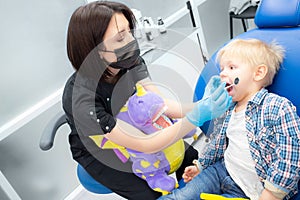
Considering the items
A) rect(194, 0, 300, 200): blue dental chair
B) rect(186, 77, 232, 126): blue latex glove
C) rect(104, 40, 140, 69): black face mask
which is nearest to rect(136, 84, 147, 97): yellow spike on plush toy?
rect(104, 40, 140, 69): black face mask

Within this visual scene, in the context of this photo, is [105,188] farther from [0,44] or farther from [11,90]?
[0,44]

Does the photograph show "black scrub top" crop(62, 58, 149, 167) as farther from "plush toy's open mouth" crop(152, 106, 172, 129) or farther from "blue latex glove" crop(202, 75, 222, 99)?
"blue latex glove" crop(202, 75, 222, 99)

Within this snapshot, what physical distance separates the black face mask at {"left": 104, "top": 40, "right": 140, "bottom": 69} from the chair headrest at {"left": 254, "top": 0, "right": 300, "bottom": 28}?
0.50 meters

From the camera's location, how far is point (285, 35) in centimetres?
112

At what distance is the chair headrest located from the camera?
1.08 m

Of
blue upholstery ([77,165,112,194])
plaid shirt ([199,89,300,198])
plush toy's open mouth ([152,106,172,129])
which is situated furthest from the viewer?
blue upholstery ([77,165,112,194])

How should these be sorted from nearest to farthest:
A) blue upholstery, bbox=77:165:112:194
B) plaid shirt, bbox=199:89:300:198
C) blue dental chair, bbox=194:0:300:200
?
plaid shirt, bbox=199:89:300:198 < blue dental chair, bbox=194:0:300:200 < blue upholstery, bbox=77:165:112:194

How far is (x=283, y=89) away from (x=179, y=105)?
0.40 metres

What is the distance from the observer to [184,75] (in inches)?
51.6

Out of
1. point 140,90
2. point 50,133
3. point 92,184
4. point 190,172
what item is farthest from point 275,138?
point 50,133

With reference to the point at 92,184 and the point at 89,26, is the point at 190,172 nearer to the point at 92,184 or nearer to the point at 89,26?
the point at 92,184

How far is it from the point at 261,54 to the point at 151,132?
0.48 meters

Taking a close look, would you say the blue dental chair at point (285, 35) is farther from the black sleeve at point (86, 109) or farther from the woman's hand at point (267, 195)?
the black sleeve at point (86, 109)

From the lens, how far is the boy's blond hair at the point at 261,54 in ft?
3.53
